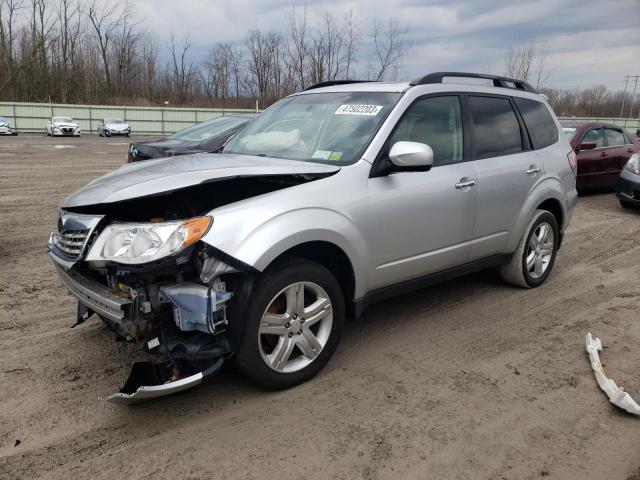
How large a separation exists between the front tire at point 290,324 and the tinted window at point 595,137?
1008 centimetres

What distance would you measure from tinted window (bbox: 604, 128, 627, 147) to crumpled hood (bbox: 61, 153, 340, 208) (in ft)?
34.9

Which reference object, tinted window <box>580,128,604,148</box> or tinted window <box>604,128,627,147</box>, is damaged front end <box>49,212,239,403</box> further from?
tinted window <box>604,128,627,147</box>

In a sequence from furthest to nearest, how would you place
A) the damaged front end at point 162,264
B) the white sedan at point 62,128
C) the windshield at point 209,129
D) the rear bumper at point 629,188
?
the white sedan at point 62,128, the rear bumper at point 629,188, the windshield at point 209,129, the damaged front end at point 162,264

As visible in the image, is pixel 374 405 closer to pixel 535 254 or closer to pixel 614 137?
pixel 535 254

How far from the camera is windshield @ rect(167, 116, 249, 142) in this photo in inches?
334

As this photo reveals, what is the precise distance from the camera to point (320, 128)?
4.05 metres

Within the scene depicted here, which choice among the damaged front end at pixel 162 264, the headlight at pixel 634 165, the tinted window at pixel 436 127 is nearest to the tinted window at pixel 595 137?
the headlight at pixel 634 165

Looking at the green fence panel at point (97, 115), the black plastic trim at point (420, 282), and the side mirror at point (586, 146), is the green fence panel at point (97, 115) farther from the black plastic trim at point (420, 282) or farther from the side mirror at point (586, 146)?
the black plastic trim at point (420, 282)

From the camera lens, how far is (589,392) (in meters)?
3.39

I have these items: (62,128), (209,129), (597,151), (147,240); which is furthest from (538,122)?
(62,128)

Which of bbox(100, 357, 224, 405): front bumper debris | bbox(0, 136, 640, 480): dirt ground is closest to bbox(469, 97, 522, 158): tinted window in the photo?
bbox(0, 136, 640, 480): dirt ground

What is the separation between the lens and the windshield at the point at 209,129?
849 centimetres

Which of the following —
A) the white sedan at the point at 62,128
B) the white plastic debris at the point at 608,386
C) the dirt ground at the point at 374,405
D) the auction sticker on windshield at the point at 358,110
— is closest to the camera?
the dirt ground at the point at 374,405

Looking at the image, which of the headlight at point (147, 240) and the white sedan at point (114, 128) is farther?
the white sedan at point (114, 128)
